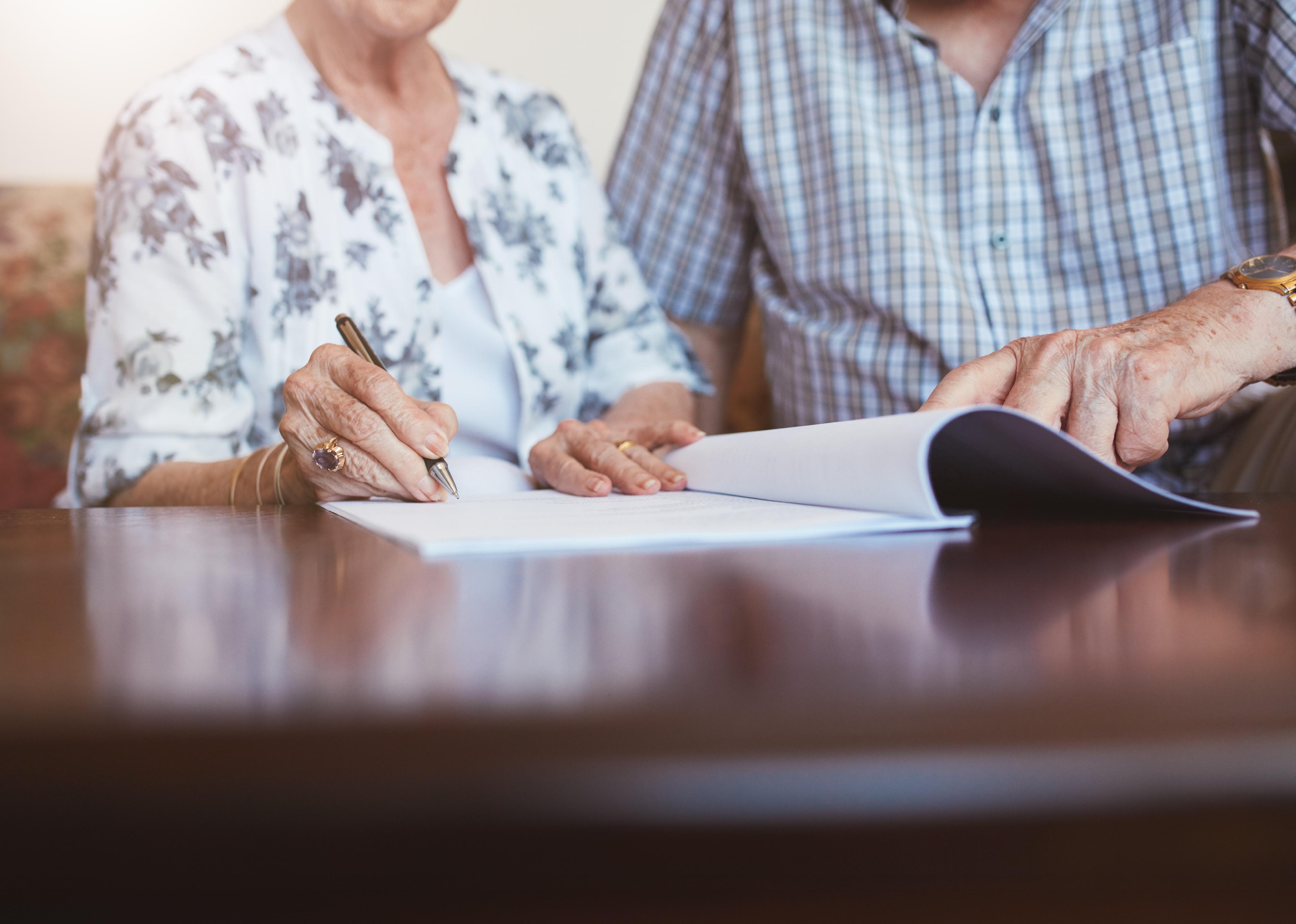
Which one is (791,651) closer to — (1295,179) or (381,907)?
(381,907)

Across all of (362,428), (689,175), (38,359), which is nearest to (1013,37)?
(689,175)

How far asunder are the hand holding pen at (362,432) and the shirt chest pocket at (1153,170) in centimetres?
85

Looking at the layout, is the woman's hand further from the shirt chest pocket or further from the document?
the shirt chest pocket

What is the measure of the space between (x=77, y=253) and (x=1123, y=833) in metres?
1.72

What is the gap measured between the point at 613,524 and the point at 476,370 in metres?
0.69

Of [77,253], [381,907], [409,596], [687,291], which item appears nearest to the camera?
[381,907]

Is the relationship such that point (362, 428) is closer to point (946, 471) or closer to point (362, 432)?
point (362, 432)

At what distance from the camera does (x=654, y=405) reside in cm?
114

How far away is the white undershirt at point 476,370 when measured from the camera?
3.54 ft

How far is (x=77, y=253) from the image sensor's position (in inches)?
58.3

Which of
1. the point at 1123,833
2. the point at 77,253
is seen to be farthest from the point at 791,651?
the point at 77,253

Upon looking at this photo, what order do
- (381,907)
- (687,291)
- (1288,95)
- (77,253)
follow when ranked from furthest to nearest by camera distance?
1. (77,253)
2. (687,291)
3. (1288,95)
4. (381,907)

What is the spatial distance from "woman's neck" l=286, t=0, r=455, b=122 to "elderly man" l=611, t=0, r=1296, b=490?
42cm

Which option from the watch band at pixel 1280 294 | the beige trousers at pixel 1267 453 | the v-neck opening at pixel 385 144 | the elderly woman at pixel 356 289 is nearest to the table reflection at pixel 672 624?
the elderly woman at pixel 356 289
